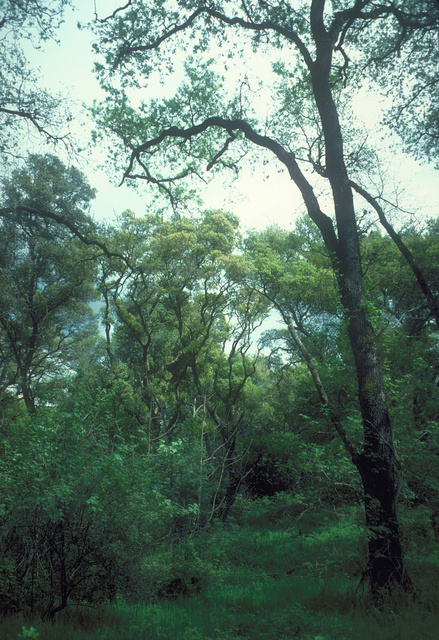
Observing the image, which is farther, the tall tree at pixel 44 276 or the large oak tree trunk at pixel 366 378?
the tall tree at pixel 44 276

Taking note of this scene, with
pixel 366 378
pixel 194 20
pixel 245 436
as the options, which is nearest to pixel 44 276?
pixel 245 436

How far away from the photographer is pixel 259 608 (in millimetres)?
6340

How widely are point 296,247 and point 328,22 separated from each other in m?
16.6

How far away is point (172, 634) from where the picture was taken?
202 inches

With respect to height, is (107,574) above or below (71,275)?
below

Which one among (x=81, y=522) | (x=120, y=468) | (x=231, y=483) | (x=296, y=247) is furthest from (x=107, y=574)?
(x=296, y=247)

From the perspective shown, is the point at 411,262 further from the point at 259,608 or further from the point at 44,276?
the point at 44,276

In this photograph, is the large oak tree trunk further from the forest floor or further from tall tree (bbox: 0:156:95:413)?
tall tree (bbox: 0:156:95:413)

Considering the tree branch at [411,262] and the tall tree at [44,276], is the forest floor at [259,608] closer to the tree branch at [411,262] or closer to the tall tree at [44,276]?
the tree branch at [411,262]

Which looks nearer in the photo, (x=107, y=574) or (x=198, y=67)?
(x=107, y=574)

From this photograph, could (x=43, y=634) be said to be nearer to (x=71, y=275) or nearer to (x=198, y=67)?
(x=198, y=67)

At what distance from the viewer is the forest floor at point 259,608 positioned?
195 inches

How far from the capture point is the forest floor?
4.96m

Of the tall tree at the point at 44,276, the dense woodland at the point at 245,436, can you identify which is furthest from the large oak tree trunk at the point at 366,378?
the tall tree at the point at 44,276
